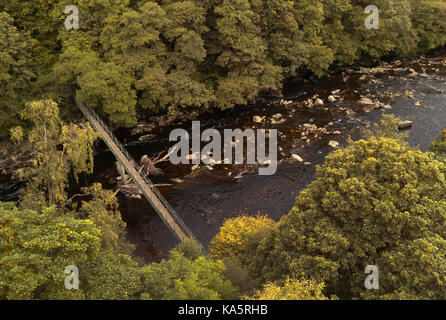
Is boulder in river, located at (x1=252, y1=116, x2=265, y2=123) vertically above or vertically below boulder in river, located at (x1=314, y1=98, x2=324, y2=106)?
below

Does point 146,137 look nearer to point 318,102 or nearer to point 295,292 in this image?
point 318,102

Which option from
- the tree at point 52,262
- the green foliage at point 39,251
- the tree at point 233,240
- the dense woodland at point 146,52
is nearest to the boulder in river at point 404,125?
the dense woodland at point 146,52

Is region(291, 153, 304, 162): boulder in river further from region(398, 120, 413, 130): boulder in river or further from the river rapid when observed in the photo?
region(398, 120, 413, 130): boulder in river

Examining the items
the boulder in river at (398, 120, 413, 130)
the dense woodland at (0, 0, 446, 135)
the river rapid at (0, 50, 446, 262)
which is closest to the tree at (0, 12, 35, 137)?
the dense woodland at (0, 0, 446, 135)

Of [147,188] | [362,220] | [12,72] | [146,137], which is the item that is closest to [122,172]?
[147,188]

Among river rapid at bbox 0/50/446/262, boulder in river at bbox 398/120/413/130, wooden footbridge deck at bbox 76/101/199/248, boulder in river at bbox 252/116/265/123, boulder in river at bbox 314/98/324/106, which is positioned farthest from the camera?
boulder in river at bbox 314/98/324/106

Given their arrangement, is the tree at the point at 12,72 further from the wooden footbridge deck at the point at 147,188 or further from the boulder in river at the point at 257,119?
the boulder in river at the point at 257,119

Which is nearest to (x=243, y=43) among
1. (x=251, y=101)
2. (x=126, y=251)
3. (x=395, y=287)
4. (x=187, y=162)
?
(x=251, y=101)
